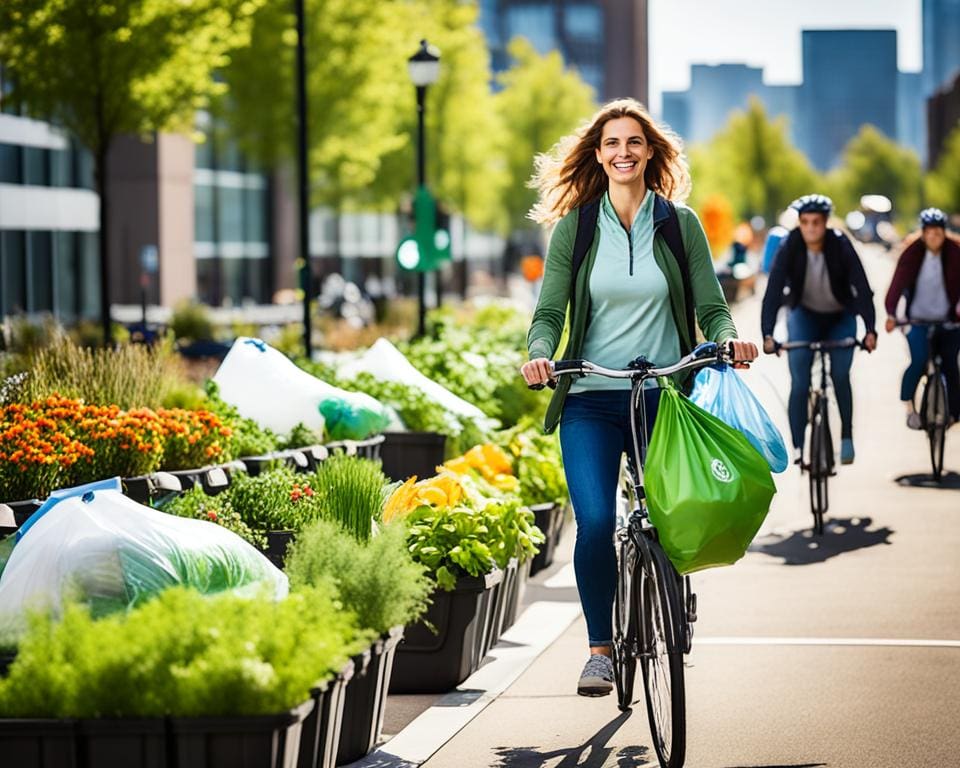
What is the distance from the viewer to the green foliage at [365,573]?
6.22 m

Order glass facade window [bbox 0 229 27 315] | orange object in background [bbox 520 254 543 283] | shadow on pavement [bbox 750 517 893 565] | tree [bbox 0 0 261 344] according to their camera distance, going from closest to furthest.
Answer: shadow on pavement [bbox 750 517 893 565] < tree [bbox 0 0 261 344] < glass facade window [bbox 0 229 27 315] < orange object in background [bbox 520 254 543 283]

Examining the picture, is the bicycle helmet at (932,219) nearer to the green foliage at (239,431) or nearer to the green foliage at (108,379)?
the green foliage at (239,431)

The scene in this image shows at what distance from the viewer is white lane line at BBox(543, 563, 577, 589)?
1021cm

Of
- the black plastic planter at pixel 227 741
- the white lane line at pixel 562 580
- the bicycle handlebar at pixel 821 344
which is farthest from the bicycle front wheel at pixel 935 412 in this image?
the black plastic planter at pixel 227 741

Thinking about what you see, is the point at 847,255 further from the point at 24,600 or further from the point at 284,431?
the point at 24,600

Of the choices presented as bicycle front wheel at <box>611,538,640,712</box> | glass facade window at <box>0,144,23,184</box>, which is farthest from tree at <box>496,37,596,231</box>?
bicycle front wheel at <box>611,538,640,712</box>

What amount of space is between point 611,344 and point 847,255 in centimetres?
585

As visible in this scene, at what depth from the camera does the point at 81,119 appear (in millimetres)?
27781

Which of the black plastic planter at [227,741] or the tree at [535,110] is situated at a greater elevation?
the tree at [535,110]

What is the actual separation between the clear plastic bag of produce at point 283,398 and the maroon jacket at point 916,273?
4445 millimetres

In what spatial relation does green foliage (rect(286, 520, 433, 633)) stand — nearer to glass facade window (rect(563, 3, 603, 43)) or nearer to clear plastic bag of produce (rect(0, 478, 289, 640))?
clear plastic bag of produce (rect(0, 478, 289, 640))

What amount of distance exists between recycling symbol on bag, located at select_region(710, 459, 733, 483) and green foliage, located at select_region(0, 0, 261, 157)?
20979mm

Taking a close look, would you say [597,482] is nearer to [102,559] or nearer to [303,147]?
[102,559]

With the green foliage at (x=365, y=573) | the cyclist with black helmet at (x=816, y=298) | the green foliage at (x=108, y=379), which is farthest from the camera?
the cyclist with black helmet at (x=816, y=298)
